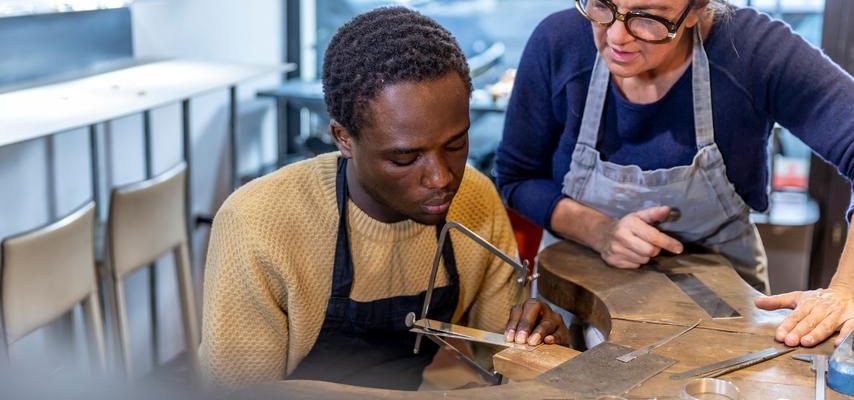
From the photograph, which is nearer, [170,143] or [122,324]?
[122,324]

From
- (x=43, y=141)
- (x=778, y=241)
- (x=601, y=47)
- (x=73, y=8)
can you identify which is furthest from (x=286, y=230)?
(x=778, y=241)

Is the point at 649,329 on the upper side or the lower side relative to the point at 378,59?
lower

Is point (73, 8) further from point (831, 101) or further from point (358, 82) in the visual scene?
point (831, 101)

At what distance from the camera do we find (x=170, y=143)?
358 cm

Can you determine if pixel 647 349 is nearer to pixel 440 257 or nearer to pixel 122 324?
pixel 440 257

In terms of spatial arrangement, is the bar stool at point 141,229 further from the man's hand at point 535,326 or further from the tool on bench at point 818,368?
the tool on bench at point 818,368

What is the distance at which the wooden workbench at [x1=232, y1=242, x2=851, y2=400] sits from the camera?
1148 mm

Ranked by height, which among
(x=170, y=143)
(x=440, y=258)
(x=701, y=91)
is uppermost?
(x=701, y=91)

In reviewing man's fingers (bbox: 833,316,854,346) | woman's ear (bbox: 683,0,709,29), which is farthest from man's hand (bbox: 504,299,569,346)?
woman's ear (bbox: 683,0,709,29)

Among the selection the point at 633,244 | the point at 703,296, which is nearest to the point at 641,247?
the point at 633,244

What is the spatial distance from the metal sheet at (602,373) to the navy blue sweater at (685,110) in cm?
56

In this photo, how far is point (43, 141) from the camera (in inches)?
116

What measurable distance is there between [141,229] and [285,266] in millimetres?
1634

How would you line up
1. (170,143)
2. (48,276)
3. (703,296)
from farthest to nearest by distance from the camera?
(170,143)
(48,276)
(703,296)
